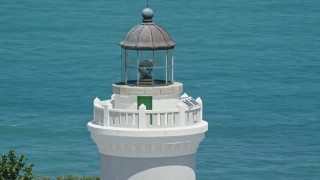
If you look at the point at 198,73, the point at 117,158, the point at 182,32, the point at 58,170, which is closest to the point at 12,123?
the point at 58,170

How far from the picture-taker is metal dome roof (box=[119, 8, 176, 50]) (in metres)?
23.0

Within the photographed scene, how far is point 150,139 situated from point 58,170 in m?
64.0

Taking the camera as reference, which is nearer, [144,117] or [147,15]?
[144,117]

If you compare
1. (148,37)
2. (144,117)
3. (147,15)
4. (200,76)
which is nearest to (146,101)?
(144,117)

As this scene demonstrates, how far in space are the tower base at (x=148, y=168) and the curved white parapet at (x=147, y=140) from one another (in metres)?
0.11

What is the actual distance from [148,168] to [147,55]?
77.4 inches

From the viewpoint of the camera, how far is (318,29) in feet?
543

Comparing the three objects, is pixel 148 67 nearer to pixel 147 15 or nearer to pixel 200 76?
pixel 147 15

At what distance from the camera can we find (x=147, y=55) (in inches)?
916

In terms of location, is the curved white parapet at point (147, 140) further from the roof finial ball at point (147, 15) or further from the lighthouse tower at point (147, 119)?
the roof finial ball at point (147, 15)

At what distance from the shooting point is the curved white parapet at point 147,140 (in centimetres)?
2272

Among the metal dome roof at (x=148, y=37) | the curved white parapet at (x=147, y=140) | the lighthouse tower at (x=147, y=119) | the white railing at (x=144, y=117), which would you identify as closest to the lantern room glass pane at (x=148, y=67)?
the lighthouse tower at (x=147, y=119)

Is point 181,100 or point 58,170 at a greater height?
point 181,100

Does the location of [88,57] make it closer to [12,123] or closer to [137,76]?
[12,123]
